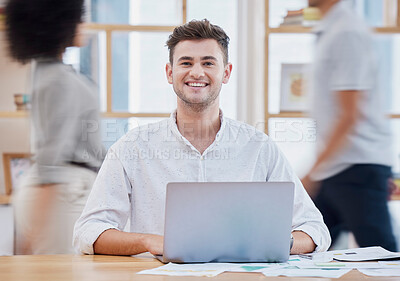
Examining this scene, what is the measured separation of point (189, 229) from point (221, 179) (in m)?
0.60

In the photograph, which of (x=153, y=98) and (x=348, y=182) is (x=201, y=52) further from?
(x=153, y=98)

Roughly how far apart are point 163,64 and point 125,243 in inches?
74.0

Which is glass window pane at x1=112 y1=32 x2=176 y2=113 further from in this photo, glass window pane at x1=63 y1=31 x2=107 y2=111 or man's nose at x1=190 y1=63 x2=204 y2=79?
man's nose at x1=190 y1=63 x2=204 y2=79

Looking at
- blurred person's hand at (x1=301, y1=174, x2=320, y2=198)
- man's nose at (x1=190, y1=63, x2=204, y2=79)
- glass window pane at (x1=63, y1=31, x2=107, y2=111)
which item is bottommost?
blurred person's hand at (x1=301, y1=174, x2=320, y2=198)

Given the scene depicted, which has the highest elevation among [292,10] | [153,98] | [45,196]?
[292,10]

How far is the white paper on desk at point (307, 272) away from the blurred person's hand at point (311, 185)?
3.23ft

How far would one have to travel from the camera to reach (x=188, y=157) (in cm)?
197

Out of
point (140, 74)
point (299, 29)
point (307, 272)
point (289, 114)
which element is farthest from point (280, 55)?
point (307, 272)

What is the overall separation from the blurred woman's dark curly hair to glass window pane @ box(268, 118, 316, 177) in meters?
1.42

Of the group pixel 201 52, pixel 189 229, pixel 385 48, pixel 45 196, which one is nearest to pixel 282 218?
pixel 189 229

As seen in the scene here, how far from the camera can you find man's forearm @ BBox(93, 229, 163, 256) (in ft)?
5.24

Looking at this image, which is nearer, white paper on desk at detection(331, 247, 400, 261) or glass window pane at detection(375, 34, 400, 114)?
white paper on desk at detection(331, 247, 400, 261)

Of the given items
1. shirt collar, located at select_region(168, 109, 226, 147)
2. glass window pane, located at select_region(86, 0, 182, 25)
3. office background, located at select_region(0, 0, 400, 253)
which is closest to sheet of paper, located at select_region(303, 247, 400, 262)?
shirt collar, located at select_region(168, 109, 226, 147)

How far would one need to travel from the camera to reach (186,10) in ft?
10.9
